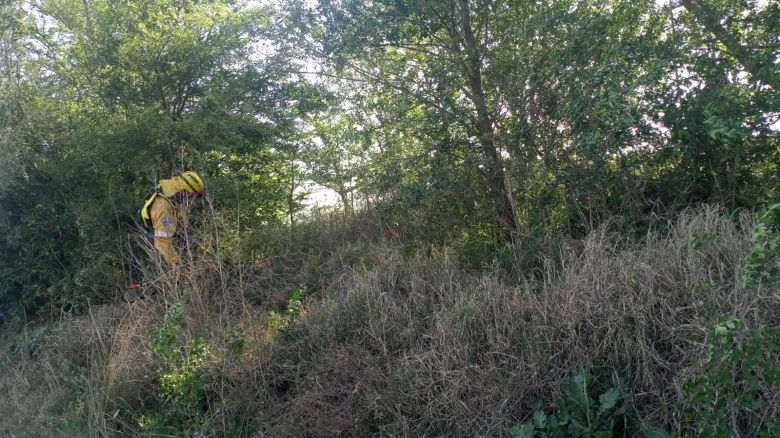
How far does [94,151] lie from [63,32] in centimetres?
385

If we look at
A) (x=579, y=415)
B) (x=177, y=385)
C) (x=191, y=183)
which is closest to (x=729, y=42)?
(x=579, y=415)

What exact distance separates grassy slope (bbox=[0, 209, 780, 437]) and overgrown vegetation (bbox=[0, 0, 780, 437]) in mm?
27

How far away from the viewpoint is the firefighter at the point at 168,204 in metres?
9.05

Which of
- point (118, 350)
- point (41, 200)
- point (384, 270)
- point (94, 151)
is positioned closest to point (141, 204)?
point (94, 151)

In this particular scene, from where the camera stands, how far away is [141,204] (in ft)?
34.6

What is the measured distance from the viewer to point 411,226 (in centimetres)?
844

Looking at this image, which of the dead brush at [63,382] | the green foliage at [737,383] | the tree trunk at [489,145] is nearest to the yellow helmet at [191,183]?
the dead brush at [63,382]

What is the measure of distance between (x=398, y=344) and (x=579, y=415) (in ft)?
6.12

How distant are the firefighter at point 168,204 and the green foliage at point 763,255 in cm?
690

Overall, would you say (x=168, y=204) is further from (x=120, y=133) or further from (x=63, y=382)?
(x=63, y=382)

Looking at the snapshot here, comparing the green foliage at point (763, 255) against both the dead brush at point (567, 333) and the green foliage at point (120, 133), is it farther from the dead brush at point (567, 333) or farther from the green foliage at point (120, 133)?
the green foliage at point (120, 133)

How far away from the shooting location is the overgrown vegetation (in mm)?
5203

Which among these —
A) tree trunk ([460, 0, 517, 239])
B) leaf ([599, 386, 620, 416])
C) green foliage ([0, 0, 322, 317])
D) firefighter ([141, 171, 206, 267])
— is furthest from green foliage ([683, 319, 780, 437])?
green foliage ([0, 0, 322, 317])

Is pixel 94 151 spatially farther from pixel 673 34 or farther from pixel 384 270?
pixel 673 34
